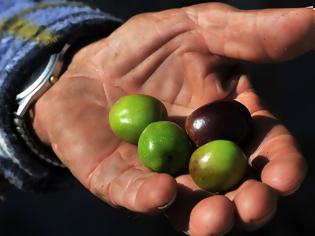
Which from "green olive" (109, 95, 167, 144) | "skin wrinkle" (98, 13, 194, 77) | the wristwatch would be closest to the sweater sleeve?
the wristwatch

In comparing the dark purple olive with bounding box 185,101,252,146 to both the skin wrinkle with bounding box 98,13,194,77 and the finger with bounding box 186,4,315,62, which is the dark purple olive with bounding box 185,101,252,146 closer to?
the finger with bounding box 186,4,315,62

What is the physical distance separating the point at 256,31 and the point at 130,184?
2.31 ft

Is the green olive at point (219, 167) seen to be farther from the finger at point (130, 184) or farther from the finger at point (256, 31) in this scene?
A: the finger at point (256, 31)

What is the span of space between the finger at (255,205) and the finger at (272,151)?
2.3 inches

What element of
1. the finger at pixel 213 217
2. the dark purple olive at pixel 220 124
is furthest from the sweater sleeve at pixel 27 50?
the finger at pixel 213 217

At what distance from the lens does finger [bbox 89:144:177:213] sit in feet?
6.29

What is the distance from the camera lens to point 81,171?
226cm

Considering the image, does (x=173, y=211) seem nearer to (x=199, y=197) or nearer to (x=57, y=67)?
(x=199, y=197)

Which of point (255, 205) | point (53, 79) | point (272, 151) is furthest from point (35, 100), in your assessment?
point (255, 205)

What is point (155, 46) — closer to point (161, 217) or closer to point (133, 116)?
point (133, 116)

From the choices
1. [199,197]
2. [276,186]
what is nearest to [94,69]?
[199,197]

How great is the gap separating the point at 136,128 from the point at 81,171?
9.0 inches

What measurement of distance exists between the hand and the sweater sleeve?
11cm

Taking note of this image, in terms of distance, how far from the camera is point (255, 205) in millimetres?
1869
